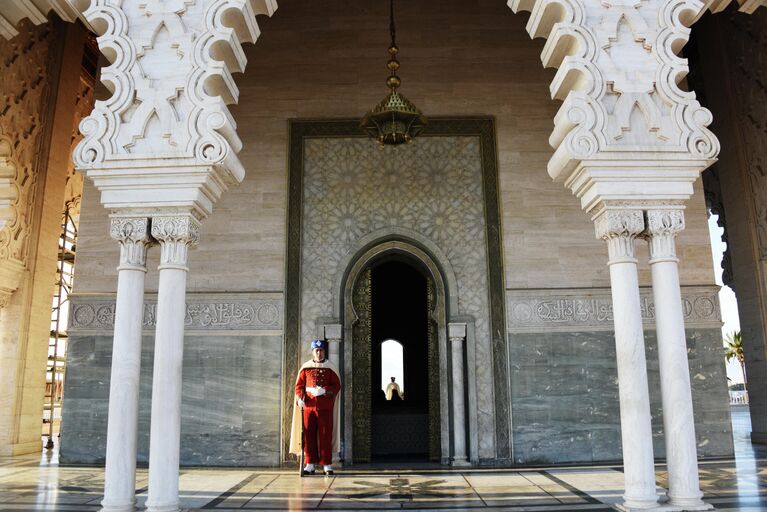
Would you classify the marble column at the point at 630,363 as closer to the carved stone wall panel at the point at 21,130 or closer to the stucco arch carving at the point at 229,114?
the stucco arch carving at the point at 229,114

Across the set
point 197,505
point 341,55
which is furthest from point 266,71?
point 197,505

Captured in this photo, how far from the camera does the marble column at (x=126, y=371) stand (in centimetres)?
363

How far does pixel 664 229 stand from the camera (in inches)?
153

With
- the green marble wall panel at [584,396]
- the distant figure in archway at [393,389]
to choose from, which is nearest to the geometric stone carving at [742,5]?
the green marble wall panel at [584,396]

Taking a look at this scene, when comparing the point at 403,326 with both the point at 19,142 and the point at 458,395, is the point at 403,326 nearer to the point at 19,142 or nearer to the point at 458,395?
the point at 458,395

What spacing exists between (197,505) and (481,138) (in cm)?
463

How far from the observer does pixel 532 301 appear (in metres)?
6.50

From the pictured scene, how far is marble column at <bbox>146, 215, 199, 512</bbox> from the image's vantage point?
3.63 metres

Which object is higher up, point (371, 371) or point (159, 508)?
point (371, 371)

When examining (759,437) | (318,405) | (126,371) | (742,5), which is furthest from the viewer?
(759,437)

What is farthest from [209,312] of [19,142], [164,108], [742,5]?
[742,5]

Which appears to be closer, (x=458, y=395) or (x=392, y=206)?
(x=458, y=395)

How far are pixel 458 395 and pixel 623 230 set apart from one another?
9.79ft

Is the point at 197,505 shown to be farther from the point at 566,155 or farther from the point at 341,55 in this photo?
the point at 341,55
